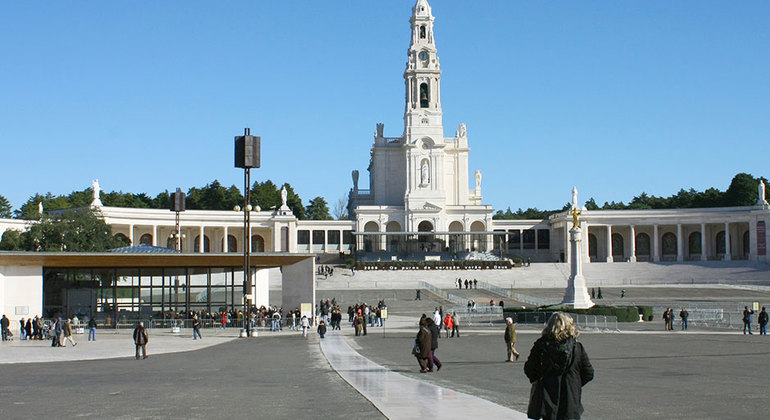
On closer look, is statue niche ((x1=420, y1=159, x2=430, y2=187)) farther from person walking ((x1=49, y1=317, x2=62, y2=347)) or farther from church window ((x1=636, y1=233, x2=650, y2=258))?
person walking ((x1=49, y1=317, x2=62, y2=347))

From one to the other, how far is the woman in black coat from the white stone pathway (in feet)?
13.1

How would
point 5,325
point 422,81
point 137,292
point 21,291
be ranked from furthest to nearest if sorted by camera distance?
1. point 422,81
2. point 137,292
3. point 21,291
4. point 5,325

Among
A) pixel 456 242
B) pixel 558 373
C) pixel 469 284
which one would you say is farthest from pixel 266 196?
pixel 558 373

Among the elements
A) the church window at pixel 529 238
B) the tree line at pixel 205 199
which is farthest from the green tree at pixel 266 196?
the church window at pixel 529 238

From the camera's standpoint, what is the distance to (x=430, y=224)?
367 feet

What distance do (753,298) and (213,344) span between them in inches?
1908

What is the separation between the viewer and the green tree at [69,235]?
76.9 metres

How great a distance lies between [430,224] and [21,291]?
2896 inches

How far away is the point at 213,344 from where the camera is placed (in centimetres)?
3472

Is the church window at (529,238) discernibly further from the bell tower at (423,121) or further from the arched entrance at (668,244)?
the arched entrance at (668,244)

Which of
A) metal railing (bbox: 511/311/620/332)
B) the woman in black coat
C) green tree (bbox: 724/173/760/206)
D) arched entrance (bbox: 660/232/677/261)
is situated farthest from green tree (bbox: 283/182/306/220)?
the woman in black coat

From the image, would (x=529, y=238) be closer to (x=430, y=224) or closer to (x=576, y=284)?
(x=430, y=224)

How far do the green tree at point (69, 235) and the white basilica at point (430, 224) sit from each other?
2225 cm

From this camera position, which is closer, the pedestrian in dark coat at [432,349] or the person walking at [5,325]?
the pedestrian in dark coat at [432,349]
